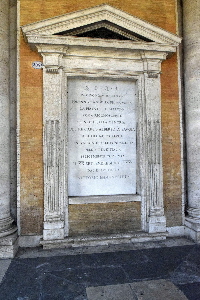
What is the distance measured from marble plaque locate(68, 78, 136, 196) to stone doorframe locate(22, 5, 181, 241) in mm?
201

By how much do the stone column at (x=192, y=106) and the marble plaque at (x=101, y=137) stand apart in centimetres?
124

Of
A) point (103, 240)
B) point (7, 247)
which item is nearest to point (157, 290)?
point (103, 240)

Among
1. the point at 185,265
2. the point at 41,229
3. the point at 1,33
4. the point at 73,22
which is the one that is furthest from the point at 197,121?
the point at 1,33

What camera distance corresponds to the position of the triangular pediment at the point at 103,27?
4922mm

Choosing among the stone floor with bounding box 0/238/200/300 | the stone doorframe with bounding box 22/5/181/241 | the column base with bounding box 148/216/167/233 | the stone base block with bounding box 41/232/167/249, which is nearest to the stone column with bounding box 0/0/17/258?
the stone doorframe with bounding box 22/5/181/241

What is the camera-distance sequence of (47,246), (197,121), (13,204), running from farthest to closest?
(197,121) → (13,204) → (47,246)

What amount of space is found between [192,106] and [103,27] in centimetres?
260

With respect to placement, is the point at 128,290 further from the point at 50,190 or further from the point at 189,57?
the point at 189,57

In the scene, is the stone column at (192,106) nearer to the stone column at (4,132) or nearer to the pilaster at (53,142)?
the pilaster at (53,142)

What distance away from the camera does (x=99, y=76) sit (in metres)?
5.35

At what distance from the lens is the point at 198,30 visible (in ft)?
18.1

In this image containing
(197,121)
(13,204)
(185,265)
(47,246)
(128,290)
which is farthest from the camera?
(197,121)

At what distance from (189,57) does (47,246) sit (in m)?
5.08

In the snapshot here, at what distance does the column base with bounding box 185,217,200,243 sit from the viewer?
514 centimetres
